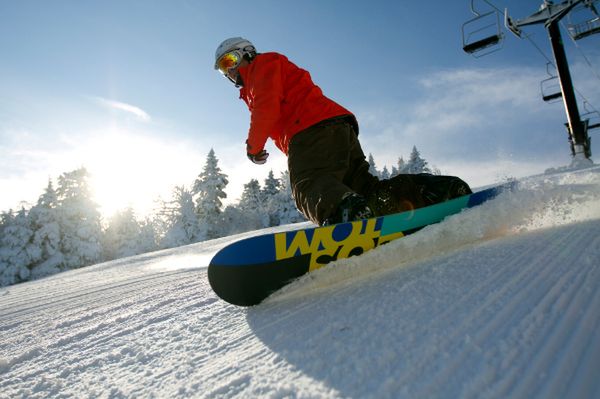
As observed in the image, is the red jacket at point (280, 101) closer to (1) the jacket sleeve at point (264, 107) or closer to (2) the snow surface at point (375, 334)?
(1) the jacket sleeve at point (264, 107)

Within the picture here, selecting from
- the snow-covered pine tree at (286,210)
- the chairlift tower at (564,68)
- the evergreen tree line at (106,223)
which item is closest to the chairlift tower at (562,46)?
the chairlift tower at (564,68)

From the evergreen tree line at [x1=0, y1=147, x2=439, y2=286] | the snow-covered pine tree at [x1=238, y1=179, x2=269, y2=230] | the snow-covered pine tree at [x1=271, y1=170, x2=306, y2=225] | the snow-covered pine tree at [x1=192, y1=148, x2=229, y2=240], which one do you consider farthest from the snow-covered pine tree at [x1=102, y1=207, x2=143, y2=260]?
the snow-covered pine tree at [x1=271, y1=170, x2=306, y2=225]

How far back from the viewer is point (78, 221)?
84.9ft

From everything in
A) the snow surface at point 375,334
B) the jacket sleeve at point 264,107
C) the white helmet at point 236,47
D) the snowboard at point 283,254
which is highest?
the white helmet at point 236,47

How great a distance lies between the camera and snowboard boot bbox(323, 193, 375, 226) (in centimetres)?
184

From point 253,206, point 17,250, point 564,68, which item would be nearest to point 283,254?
point 564,68

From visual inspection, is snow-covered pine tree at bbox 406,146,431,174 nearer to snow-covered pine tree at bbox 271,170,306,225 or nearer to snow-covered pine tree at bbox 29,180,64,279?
snow-covered pine tree at bbox 271,170,306,225

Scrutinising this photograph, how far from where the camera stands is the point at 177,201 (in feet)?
112

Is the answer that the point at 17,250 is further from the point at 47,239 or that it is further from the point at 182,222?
the point at 182,222

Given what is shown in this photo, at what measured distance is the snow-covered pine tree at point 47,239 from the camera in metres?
24.3

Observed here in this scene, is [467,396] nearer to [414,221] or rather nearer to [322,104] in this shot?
[414,221]

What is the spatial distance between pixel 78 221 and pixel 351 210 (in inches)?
1161

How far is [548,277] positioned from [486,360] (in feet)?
1.92

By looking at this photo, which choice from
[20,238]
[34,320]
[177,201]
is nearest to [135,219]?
[177,201]
